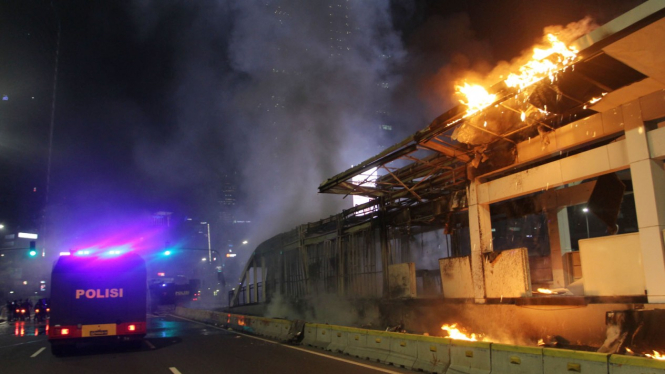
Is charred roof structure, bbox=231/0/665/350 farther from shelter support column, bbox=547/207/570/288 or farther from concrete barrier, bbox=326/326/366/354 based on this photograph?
concrete barrier, bbox=326/326/366/354

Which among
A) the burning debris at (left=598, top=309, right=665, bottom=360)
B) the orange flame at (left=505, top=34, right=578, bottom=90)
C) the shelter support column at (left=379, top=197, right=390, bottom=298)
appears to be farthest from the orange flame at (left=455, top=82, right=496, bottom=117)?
the shelter support column at (left=379, top=197, right=390, bottom=298)

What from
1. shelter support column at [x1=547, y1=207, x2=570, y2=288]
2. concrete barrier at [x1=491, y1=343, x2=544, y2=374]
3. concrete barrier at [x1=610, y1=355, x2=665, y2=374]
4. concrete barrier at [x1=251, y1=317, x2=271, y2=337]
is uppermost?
shelter support column at [x1=547, y1=207, x2=570, y2=288]

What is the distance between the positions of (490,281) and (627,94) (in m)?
5.26

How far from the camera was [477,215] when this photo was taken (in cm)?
1161

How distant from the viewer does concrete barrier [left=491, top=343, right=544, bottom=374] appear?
5.79 metres

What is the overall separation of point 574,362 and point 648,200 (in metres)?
4.09

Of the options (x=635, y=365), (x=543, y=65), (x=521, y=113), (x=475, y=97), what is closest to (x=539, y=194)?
(x=521, y=113)

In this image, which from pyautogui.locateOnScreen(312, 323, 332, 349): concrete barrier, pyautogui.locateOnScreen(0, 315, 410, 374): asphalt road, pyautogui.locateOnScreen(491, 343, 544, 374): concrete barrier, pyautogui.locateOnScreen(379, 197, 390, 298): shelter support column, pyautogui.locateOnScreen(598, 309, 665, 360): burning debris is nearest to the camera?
pyautogui.locateOnScreen(491, 343, 544, 374): concrete barrier

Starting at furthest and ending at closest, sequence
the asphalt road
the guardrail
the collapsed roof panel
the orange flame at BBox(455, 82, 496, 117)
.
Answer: the orange flame at BBox(455, 82, 496, 117), the asphalt road, the collapsed roof panel, the guardrail

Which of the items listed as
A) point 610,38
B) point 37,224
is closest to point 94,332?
point 610,38

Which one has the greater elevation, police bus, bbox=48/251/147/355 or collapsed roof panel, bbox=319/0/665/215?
collapsed roof panel, bbox=319/0/665/215

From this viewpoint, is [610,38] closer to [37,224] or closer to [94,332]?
[94,332]

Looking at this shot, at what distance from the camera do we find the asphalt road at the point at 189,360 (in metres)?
8.02

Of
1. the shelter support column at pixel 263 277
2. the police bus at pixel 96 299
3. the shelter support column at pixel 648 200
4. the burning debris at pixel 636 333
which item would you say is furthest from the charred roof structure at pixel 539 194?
the shelter support column at pixel 263 277
